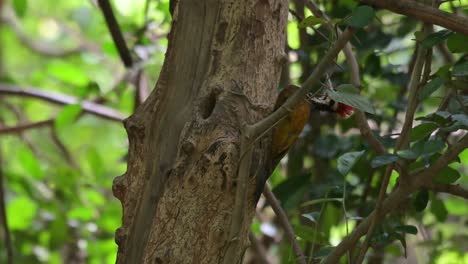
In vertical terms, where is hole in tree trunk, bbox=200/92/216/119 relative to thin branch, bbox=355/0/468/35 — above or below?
below

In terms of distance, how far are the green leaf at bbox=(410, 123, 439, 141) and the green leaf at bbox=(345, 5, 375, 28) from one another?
17 cm

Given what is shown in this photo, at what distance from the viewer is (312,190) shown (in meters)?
1.32

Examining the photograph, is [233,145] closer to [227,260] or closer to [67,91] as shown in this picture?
[227,260]

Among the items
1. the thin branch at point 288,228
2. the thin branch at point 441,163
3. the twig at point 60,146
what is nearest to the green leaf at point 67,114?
the twig at point 60,146

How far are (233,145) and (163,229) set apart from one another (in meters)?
0.12

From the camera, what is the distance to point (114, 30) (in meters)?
1.62

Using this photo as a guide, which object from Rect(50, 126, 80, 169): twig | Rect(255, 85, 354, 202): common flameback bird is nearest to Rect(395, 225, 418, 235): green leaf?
Rect(255, 85, 354, 202): common flameback bird

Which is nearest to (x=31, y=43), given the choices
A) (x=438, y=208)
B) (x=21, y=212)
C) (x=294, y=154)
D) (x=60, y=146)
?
(x=60, y=146)

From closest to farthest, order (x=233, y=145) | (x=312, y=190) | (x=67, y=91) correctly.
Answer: (x=233, y=145) → (x=312, y=190) → (x=67, y=91)

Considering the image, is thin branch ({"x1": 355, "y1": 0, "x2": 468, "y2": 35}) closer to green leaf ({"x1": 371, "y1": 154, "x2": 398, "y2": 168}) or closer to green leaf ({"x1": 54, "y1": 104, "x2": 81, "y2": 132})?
green leaf ({"x1": 371, "y1": 154, "x2": 398, "y2": 168})

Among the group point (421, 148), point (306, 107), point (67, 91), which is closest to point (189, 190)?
point (306, 107)

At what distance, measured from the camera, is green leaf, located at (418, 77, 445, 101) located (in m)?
0.99

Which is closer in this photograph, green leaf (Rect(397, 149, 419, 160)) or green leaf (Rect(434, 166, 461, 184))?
green leaf (Rect(397, 149, 419, 160))

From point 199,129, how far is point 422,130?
286 mm
